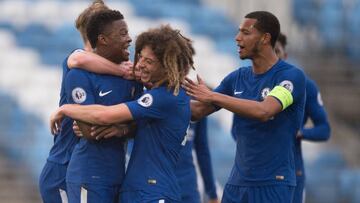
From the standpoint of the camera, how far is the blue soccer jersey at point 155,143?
5543 millimetres

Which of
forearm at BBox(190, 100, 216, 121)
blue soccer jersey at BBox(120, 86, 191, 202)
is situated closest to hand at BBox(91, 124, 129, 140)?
blue soccer jersey at BBox(120, 86, 191, 202)

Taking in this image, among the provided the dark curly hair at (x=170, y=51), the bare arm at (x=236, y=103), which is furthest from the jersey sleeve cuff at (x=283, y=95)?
the dark curly hair at (x=170, y=51)

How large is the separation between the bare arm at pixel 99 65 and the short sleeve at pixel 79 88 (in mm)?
50

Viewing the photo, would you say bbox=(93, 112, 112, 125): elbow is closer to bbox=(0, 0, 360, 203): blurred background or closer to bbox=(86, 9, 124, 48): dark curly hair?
bbox=(86, 9, 124, 48): dark curly hair

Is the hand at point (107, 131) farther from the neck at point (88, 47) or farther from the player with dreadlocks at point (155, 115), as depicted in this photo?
the neck at point (88, 47)

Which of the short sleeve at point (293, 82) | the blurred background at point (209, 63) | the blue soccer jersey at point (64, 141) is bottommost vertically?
the blurred background at point (209, 63)

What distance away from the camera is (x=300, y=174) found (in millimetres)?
7629

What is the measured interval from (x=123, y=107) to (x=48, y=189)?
3.64 feet

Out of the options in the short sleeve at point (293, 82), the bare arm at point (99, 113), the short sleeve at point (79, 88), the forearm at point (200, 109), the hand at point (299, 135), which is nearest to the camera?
the bare arm at point (99, 113)

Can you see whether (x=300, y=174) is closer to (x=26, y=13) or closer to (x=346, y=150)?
(x=346, y=150)

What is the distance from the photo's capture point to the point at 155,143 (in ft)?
18.3

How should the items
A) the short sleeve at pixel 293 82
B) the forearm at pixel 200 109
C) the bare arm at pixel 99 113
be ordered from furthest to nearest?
the forearm at pixel 200 109 → the short sleeve at pixel 293 82 → the bare arm at pixel 99 113

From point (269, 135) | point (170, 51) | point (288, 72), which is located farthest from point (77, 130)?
point (288, 72)

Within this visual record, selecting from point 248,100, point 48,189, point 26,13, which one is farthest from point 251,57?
point 26,13
